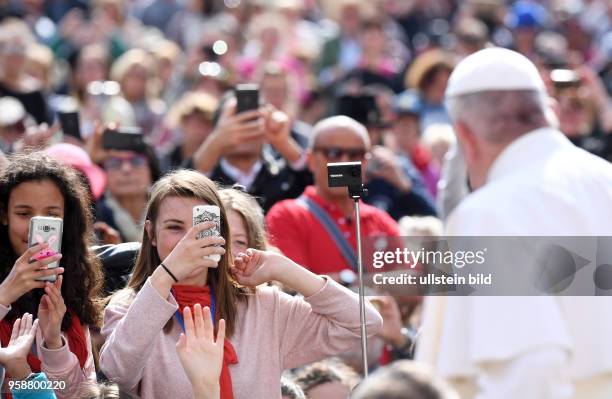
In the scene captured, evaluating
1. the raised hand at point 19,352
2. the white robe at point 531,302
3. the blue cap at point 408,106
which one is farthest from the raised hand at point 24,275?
the blue cap at point 408,106

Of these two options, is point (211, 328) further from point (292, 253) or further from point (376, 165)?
point (376, 165)

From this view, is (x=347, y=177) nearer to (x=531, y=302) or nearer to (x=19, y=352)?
(x=19, y=352)

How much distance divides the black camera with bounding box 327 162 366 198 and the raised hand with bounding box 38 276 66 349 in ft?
3.98

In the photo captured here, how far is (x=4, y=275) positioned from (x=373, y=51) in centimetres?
886

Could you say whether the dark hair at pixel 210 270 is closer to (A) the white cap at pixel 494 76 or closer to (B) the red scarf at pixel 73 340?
(B) the red scarf at pixel 73 340

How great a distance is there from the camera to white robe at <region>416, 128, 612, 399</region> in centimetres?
399

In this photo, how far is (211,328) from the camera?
503 cm

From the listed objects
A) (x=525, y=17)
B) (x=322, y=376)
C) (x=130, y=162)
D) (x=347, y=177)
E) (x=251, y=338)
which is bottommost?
(x=322, y=376)

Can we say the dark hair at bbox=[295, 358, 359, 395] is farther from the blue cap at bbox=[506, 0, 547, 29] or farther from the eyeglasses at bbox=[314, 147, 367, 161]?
the blue cap at bbox=[506, 0, 547, 29]

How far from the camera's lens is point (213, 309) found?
5.46m

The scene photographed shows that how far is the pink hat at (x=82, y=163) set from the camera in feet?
25.2

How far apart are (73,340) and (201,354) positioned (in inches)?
38.0

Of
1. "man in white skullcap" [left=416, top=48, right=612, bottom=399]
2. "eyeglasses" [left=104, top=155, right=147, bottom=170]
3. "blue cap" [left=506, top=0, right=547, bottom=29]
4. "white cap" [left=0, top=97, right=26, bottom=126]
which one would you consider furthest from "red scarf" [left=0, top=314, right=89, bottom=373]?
"blue cap" [left=506, top=0, right=547, bottom=29]

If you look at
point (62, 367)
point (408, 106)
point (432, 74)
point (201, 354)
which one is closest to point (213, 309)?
point (201, 354)
